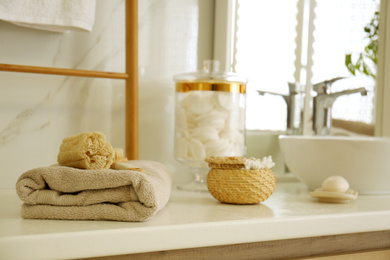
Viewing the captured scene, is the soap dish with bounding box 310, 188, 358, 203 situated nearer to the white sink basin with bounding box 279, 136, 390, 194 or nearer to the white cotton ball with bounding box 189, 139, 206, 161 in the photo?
the white sink basin with bounding box 279, 136, 390, 194

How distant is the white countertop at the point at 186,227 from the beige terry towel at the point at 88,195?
16 mm

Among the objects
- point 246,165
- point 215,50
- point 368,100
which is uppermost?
point 215,50

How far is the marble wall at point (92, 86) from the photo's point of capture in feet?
3.19

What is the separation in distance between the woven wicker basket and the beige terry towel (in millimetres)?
190

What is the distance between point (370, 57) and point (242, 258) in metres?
0.90

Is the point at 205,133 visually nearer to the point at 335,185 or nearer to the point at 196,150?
the point at 196,150

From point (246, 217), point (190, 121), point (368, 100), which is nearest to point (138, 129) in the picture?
point (190, 121)

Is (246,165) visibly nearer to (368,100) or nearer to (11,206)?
(11,206)

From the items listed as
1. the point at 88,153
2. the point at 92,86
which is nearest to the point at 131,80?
the point at 92,86

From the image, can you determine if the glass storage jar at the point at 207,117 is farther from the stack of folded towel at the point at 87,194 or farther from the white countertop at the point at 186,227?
the stack of folded towel at the point at 87,194

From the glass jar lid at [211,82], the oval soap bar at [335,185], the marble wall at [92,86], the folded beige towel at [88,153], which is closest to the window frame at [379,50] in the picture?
the marble wall at [92,86]

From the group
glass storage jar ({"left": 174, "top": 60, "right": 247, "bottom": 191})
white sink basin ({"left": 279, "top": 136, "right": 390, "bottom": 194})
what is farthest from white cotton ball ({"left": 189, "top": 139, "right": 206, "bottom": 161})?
white sink basin ({"left": 279, "top": 136, "right": 390, "bottom": 194})

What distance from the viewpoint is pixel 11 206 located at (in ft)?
2.41

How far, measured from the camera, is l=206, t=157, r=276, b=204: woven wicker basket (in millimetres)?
779
